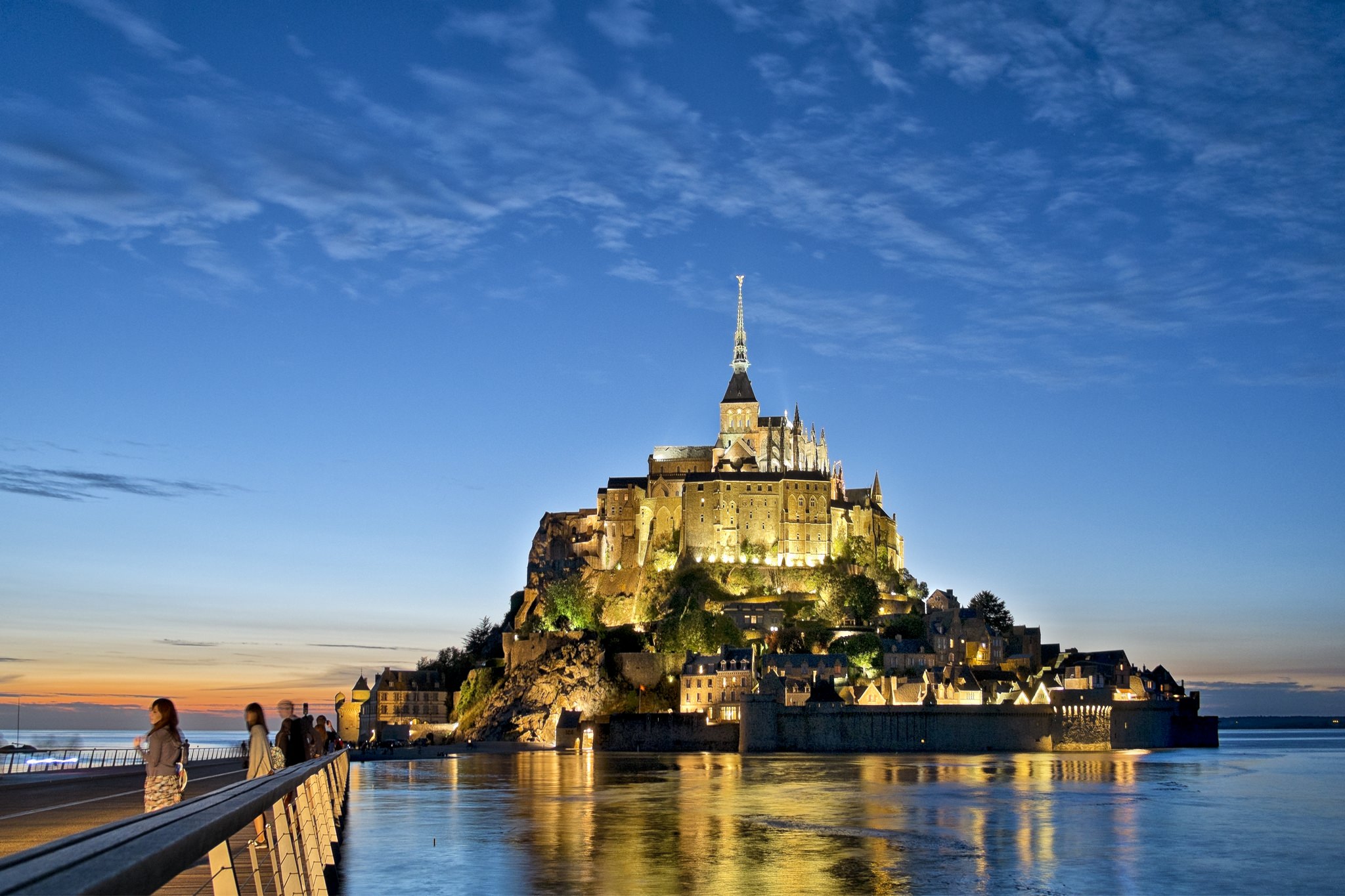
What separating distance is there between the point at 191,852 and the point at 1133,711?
101553 mm

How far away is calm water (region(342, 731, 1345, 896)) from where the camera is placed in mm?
24547

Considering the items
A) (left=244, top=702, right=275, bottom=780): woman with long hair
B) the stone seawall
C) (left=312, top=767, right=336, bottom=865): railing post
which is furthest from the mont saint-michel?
(left=244, top=702, right=275, bottom=780): woman with long hair

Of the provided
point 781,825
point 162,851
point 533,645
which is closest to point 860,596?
point 533,645

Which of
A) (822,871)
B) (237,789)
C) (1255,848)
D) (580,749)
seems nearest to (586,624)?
(580,749)

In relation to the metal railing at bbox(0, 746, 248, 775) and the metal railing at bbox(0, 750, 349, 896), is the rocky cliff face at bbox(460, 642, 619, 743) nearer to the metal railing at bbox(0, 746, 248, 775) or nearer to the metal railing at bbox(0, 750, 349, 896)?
the metal railing at bbox(0, 746, 248, 775)

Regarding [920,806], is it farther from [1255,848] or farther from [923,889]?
[923,889]

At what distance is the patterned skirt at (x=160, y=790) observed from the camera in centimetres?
1141

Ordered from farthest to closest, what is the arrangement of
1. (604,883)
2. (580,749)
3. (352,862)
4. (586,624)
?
1. (586,624)
2. (580,749)
3. (352,862)
4. (604,883)

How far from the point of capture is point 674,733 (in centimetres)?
9231

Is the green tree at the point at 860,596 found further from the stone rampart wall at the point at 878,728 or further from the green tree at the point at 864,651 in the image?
the stone rampart wall at the point at 878,728

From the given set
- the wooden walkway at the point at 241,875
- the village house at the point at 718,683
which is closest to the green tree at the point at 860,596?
the village house at the point at 718,683

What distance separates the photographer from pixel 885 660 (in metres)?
97.2

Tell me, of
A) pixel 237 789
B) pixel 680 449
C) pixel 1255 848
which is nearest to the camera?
pixel 237 789

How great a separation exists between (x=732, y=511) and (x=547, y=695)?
3090 cm
